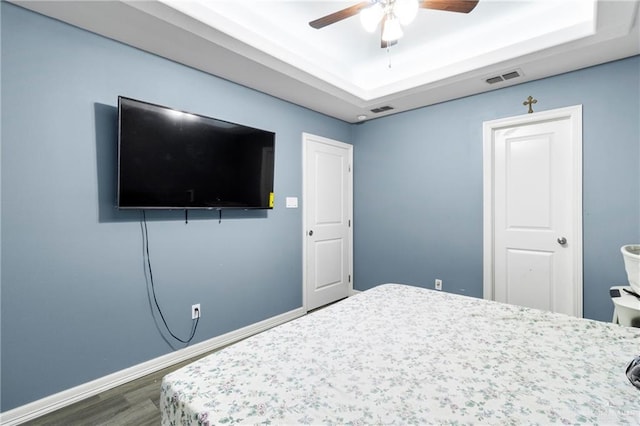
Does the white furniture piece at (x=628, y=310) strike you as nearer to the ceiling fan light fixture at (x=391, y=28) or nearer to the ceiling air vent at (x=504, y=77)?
the ceiling air vent at (x=504, y=77)

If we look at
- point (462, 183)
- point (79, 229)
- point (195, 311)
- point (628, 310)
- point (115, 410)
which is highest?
point (462, 183)

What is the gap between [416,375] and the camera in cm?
95

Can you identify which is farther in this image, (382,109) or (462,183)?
(382,109)

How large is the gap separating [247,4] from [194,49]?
0.55 m

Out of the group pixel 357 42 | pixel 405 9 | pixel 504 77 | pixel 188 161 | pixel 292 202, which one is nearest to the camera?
pixel 405 9

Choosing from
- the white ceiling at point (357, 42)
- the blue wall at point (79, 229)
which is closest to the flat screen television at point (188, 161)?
the blue wall at point (79, 229)

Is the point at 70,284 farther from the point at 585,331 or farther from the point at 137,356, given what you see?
the point at 585,331

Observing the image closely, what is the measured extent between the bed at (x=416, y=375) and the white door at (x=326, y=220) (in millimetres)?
2194

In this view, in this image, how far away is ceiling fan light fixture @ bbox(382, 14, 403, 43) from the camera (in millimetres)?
1802

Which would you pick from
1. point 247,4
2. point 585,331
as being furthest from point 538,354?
point 247,4

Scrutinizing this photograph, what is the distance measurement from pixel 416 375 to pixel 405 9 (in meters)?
1.80

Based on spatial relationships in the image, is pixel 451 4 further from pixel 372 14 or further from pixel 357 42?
pixel 357 42

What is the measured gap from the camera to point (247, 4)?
7.45 ft

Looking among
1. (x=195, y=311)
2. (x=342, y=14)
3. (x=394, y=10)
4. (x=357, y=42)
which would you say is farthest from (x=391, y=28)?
(x=195, y=311)
